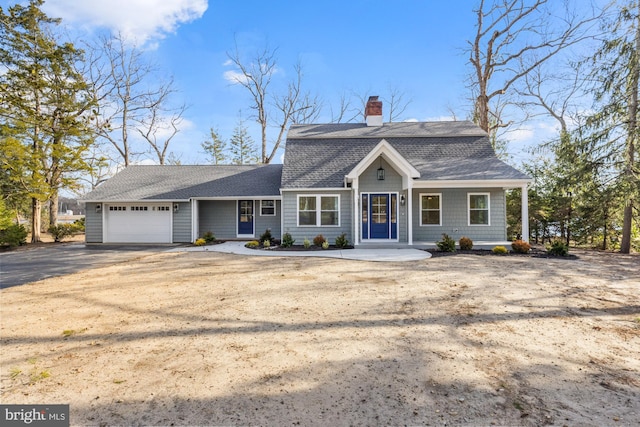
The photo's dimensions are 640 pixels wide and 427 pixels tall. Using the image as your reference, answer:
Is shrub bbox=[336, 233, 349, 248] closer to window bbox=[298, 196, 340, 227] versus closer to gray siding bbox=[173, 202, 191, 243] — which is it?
window bbox=[298, 196, 340, 227]

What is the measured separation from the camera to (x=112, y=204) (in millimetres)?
15500

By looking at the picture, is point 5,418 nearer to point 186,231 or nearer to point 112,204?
point 186,231

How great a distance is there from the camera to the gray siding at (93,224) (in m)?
15.4

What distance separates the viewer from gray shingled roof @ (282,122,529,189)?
1324cm

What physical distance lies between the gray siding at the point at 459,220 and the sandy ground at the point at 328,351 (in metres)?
6.25

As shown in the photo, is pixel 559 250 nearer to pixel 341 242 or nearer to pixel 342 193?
pixel 341 242

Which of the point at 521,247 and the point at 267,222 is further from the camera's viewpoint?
the point at 267,222

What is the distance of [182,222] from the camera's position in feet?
51.0

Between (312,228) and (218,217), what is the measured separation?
5.89 m

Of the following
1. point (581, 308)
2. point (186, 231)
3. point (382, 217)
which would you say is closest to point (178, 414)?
point (581, 308)

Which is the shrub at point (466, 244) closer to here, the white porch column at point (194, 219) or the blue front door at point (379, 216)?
the blue front door at point (379, 216)

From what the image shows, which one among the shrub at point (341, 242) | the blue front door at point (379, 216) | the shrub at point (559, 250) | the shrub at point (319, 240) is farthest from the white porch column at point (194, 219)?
the shrub at point (559, 250)

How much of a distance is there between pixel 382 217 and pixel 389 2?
995 centimetres

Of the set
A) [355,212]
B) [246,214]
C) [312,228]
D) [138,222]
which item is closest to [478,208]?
[355,212]
